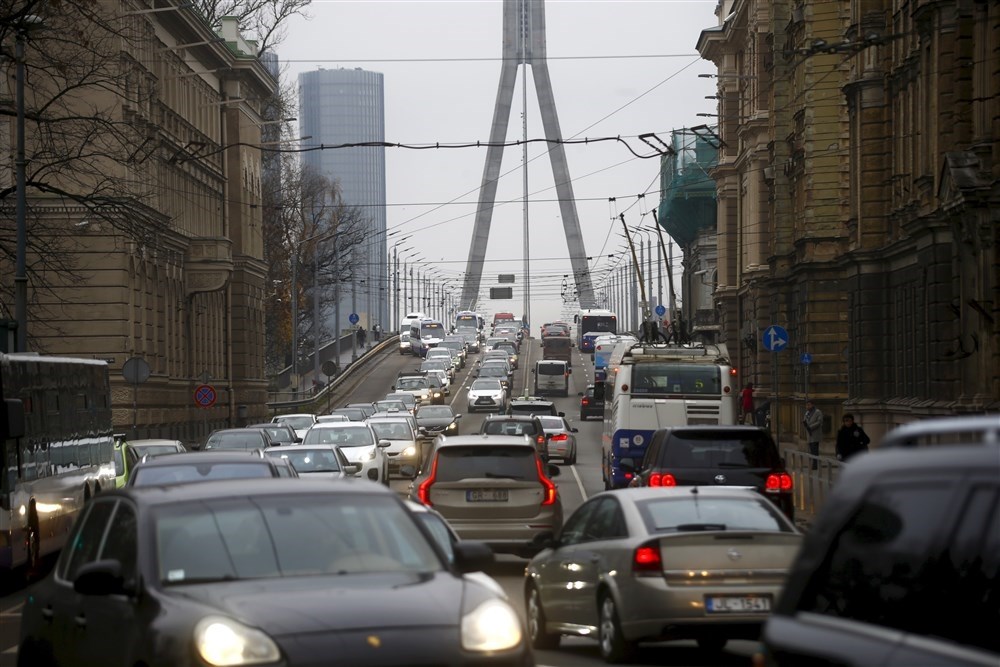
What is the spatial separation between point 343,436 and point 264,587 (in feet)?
98.9

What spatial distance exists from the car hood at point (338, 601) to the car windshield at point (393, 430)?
37.0 meters

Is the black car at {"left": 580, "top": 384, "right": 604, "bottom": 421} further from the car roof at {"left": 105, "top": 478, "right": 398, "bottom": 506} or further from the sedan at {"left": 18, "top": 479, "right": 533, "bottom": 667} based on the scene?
the sedan at {"left": 18, "top": 479, "right": 533, "bottom": 667}

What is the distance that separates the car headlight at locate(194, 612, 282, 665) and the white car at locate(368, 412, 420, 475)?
3558cm

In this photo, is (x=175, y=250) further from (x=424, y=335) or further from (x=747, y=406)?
(x=424, y=335)

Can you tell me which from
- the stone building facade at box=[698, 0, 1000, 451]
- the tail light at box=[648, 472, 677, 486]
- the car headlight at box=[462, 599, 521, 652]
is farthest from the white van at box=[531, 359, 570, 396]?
the car headlight at box=[462, 599, 521, 652]

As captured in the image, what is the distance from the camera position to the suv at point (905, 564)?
4.52m

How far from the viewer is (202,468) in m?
20.3

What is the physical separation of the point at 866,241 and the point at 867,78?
12.9ft

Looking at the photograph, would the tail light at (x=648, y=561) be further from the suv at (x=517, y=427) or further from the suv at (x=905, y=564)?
the suv at (x=517, y=427)

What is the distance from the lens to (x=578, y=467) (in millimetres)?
52719

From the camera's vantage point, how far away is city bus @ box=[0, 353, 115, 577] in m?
20.7

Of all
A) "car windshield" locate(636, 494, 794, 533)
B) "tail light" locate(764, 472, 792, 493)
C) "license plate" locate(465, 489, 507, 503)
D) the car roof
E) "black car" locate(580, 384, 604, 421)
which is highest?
the car roof

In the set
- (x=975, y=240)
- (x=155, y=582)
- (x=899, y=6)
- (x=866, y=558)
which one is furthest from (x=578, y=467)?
(x=866, y=558)

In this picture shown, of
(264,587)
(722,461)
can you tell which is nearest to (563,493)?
(722,461)
